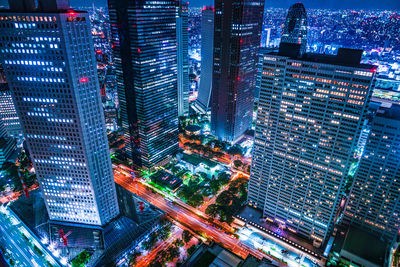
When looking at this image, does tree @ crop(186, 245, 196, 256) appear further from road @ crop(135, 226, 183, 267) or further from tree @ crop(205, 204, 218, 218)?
tree @ crop(205, 204, 218, 218)

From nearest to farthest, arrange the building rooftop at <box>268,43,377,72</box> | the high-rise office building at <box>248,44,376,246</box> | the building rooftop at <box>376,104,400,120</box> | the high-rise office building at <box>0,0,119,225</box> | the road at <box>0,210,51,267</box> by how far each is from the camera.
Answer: the high-rise office building at <box>0,0,119,225</box> → the building rooftop at <box>268,43,377,72</box> → the high-rise office building at <box>248,44,376,246</box> → the building rooftop at <box>376,104,400,120</box> → the road at <box>0,210,51,267</box>

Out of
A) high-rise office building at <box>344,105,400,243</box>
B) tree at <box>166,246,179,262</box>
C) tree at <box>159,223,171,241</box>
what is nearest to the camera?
high-rise office building at <box>344,105,400,243</box>

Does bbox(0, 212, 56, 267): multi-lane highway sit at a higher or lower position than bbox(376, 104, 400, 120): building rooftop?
lower

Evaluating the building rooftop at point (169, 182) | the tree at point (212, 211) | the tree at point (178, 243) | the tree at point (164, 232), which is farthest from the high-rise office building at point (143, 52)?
the tree at point (178, 243)

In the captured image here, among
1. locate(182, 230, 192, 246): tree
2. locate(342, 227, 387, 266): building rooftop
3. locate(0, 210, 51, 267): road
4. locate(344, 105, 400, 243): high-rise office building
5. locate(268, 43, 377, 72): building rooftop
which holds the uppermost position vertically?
locate(268, 43, 377, 72): building rooftop

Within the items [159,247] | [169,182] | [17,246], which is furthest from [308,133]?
[17,246]

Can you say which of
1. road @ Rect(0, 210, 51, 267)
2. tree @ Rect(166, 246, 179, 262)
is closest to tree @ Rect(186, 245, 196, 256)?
tree @ Rect(166, 246, 179, 262)

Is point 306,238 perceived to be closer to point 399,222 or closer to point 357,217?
point 357,217
